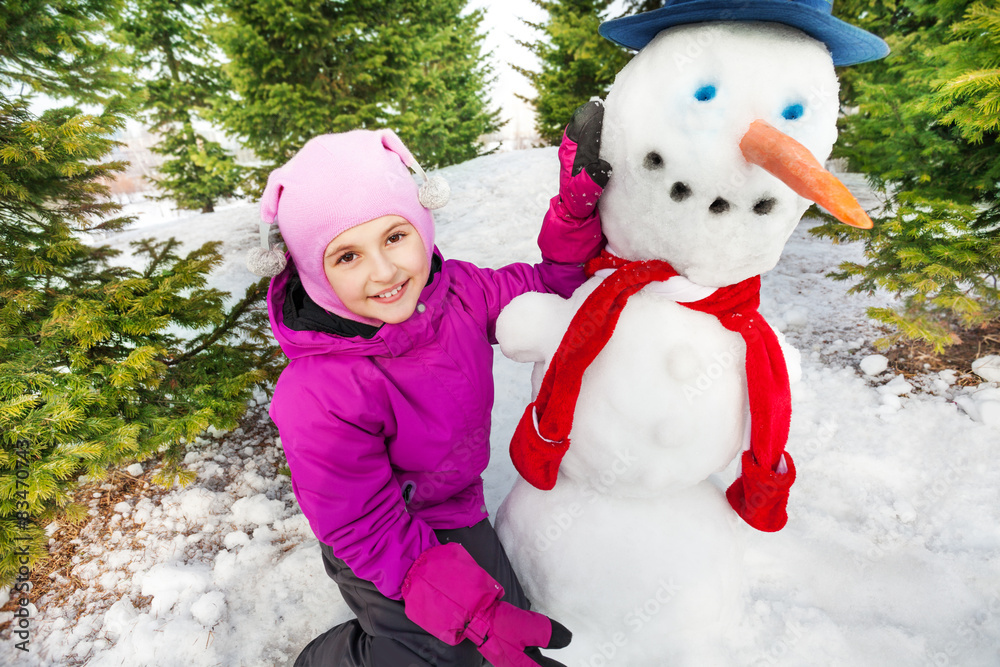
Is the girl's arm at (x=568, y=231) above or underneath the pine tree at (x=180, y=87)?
above

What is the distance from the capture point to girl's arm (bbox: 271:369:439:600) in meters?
1.38

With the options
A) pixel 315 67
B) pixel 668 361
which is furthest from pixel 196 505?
pixel 315 67

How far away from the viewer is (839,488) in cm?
221

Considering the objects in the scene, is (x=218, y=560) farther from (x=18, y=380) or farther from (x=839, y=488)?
(x=839, y=488)

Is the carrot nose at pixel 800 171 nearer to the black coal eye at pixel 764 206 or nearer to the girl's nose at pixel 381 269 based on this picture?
the black coal eye at pixel 764 206

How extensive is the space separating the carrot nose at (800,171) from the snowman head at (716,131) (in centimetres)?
6

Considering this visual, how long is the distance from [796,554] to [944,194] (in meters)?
2.67

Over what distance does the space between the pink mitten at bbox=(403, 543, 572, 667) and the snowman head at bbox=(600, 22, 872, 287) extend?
1.02 m

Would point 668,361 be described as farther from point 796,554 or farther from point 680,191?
point 796,554

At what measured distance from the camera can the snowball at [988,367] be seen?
8.63ft

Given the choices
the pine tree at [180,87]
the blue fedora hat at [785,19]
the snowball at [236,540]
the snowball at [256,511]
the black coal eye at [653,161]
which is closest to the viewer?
the blue fedora hat at [785,19]

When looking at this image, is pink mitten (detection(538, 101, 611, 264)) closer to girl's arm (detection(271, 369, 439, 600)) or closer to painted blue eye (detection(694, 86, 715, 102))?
painted blue eye (detection(694, 86, 715, 102))

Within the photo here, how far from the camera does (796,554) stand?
1.92 metres

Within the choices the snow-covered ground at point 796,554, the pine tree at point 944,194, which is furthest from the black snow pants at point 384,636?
the pine tree at point 944,194
